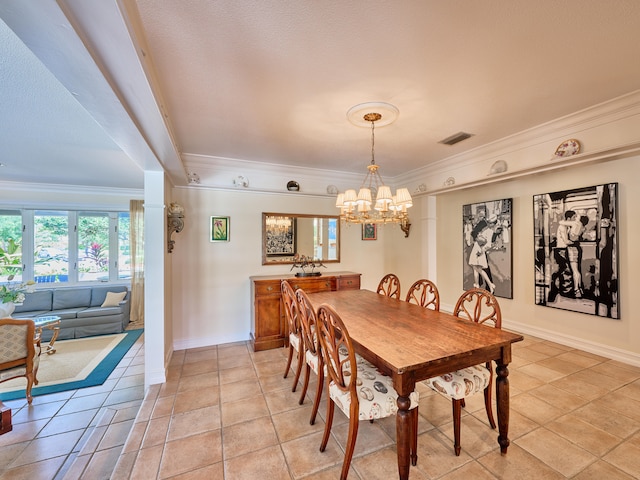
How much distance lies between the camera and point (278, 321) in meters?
3.61

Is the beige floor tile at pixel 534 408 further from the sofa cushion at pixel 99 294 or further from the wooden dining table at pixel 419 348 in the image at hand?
the sofa cushion at pixel 99 294

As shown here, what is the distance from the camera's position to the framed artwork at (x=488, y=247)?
3.81 m

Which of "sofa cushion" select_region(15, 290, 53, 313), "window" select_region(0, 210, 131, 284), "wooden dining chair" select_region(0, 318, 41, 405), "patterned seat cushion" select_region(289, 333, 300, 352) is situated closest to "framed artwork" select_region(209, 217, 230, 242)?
"patterned seat cushion" select_region(289, 333, 300, 352)

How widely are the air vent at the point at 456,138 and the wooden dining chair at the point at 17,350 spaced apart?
15.4 feet

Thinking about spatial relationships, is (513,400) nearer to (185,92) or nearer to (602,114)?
(602,114)

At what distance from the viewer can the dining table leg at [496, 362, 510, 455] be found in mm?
1667

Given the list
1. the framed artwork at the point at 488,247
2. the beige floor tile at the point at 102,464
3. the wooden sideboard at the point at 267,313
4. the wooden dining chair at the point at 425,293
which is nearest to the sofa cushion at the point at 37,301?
the wooden sideboard at the point at 267,313

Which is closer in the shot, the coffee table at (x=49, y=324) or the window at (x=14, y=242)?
the coffee table at (x=49, y=324)

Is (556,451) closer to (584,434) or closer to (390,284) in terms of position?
(584,434)

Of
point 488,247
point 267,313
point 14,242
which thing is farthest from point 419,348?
point 14,242

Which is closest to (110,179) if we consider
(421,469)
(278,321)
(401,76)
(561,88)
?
(278,321)

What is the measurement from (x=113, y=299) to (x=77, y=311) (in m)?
0.50

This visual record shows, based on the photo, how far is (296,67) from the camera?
1858mm

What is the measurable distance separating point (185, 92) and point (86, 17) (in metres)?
1.22
